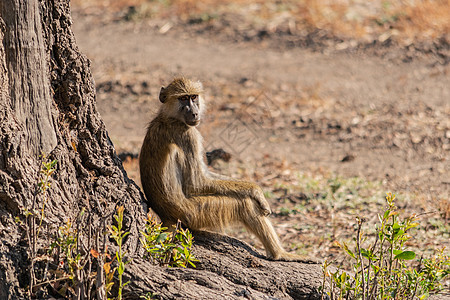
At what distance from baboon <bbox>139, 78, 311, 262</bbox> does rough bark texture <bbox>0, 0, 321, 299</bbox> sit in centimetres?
31

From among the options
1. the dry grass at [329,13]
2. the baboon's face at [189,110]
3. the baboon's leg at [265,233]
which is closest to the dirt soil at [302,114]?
the dry grass at [329,13]

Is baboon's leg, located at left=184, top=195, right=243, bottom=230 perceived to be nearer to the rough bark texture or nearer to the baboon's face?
the rough bark texture

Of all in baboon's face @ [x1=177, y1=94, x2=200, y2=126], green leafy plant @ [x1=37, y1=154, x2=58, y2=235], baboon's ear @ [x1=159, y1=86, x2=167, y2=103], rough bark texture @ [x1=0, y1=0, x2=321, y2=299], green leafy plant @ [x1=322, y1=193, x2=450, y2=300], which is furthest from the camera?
baboon's ear @ [x1=159, y1=86, x2=167, y2=103]

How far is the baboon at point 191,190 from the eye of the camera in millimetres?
5023

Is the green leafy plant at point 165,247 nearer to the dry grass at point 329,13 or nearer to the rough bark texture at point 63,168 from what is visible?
the rough bark texture at point 63,168

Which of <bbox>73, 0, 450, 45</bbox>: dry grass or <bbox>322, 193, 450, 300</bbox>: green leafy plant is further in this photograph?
<bbox>73, 0, 450, 45</bbox>: dry grass

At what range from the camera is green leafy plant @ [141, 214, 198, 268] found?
4.27m

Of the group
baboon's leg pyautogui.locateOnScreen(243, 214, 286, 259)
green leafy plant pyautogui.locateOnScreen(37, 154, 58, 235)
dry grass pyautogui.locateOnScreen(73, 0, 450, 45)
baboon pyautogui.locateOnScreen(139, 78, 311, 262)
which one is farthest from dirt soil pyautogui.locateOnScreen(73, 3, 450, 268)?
green leafy plant pyautogui.locateOnScreen(37, 154, 58, 235)

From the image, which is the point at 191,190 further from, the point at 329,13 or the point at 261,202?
the point at 329,13

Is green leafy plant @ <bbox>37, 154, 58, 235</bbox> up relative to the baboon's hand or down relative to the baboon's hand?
up

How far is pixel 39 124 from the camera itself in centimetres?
398

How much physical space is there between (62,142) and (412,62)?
10.4 m

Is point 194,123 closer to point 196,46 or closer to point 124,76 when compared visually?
point 124,76

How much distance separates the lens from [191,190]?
17.1 ft
